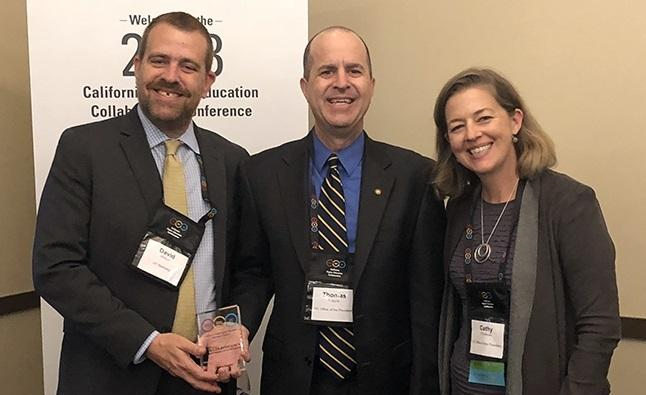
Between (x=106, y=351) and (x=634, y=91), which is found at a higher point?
(x=634, y=91)

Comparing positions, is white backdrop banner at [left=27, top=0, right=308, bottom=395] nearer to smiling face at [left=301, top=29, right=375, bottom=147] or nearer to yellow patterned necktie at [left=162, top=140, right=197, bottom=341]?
smiling face at [left=301, top=29, right=375, bottom=147]

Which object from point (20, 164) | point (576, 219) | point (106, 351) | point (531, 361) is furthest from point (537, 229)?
point (20, 164)

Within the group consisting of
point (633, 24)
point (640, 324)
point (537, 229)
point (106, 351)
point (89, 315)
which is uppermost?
point (633, 24)

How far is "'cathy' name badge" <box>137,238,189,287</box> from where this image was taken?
1.90 metres

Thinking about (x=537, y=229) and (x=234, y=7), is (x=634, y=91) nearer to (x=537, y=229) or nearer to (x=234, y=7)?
(x=537, y=229)

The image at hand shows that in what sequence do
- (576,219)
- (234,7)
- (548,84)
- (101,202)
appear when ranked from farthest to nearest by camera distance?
(548,84)
(234,7)
(101,202)
(576,219)

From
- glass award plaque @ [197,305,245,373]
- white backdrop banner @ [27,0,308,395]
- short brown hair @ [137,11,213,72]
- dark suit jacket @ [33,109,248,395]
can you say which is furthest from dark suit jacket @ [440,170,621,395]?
white backdrop banner @ [27,0,308,395]

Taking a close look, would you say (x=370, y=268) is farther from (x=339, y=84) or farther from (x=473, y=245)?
(x=339, y=84)

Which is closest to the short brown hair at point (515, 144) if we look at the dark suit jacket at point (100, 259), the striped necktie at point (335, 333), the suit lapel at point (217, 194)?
the striped necktie at point (335, 333)

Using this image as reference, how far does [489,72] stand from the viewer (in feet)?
6.51

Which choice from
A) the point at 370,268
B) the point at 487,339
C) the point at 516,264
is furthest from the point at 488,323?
the point at 370,268

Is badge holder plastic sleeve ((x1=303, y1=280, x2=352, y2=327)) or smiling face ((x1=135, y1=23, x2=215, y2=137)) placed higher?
smiling face ((x1=135, y1=23, x2=215, y2=137))

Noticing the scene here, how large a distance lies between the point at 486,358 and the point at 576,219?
1.53 feet

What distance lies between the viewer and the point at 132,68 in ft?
8.73
